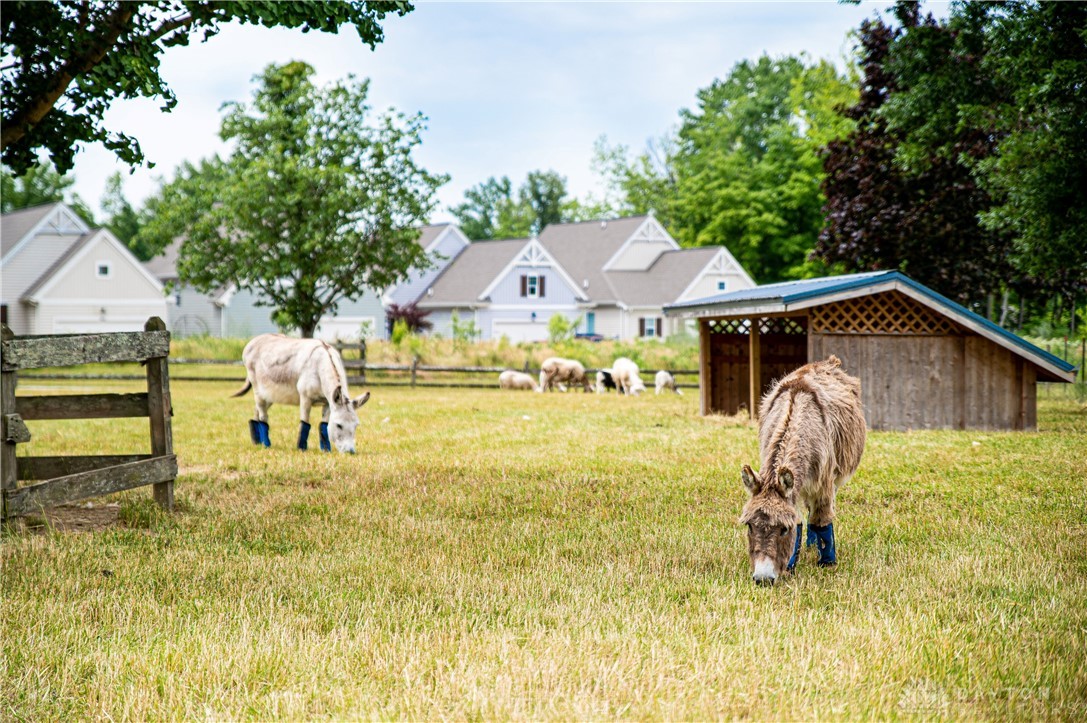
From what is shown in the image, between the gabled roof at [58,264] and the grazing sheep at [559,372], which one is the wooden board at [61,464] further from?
the gabled roof at [58,264]

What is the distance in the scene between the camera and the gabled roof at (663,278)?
5338 cm

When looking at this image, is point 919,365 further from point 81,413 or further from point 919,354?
point 81,413

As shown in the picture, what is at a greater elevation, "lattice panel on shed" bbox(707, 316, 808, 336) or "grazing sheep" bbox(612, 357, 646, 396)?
"lattice panel on shed" bbox(707, 316, 808, 336)

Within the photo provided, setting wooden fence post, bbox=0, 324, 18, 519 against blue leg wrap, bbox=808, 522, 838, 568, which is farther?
wooden fence post, bbox=0, 324, 18, 519

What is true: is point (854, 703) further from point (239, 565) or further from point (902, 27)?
point (902, 27)

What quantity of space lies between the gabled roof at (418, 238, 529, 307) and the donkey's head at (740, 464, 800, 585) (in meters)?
45.3

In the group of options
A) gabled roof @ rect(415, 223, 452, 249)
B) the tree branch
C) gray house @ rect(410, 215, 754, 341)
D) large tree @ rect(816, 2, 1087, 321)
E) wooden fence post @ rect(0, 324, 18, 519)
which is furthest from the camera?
gabled roof @ rect(415, 223, 452, 249)

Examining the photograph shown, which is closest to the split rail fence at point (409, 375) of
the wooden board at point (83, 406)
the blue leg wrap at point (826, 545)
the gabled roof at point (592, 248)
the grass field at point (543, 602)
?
the grass field at point (543, 602)

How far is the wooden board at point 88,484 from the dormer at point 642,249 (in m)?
48.7

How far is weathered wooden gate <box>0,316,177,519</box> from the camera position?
7297mm

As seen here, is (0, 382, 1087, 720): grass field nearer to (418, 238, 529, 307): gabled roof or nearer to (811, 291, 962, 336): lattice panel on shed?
(811, 291, 962, 336): lattice panel on shed

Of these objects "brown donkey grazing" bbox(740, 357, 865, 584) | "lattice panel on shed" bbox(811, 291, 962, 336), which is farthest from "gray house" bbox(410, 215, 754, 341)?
"brown donkey grazing" bbox(740, 357, 865, 584)

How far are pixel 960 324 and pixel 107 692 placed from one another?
14.9 meters

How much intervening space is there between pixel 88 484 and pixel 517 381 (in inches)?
871
